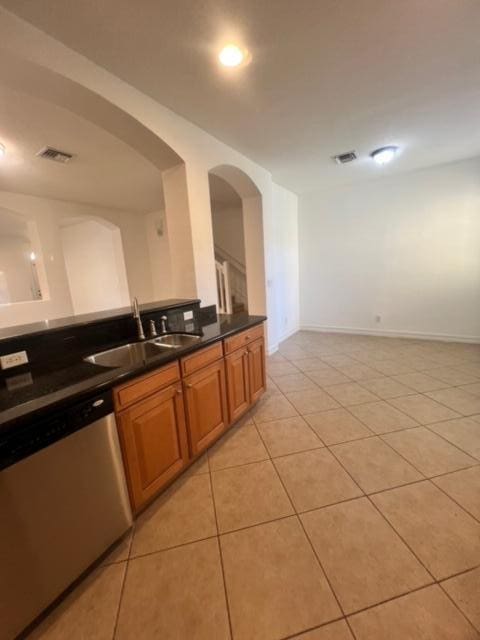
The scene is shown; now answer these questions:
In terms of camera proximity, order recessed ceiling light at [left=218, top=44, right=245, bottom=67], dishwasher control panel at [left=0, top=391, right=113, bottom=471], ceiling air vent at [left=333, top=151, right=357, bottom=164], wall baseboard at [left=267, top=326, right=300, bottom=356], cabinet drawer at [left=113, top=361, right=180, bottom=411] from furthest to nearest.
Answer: wall baseboard at [left=267, top=326, right=300, bottom=356], ceiling air vent at [left=333, top=151, right=357, bottom=164], recessed ceiling light at [left=218, top=44, right=245, bottom=67], cabinet drawer at [left=113, top=361, right=180, bottom=411], dishwasher control panel at [left=0, top=391, right=113, bottom=471]

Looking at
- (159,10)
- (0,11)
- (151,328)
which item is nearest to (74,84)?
(0,11)

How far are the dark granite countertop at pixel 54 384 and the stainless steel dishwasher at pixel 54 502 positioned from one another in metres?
0.05

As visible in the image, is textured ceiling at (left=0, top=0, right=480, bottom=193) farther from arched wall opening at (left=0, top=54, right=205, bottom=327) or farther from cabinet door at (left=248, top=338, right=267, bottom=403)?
cabinet door at (left=248, top=338, right=267, bottom=403)

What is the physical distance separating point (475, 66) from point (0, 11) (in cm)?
288

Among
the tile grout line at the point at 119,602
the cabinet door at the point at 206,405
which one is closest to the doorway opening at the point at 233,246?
the cabinet door at the point at 206,405

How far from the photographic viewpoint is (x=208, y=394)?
190 centimetres

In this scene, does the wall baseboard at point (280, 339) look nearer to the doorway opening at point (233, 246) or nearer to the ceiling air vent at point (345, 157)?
the doorway opening at point (233, 246)

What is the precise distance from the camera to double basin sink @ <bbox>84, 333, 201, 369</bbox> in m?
1.71

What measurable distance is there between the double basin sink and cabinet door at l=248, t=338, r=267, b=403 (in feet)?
2.07

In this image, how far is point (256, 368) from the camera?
2490mm

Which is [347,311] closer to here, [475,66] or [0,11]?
[475,66]

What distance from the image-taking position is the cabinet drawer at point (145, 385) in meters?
1.30

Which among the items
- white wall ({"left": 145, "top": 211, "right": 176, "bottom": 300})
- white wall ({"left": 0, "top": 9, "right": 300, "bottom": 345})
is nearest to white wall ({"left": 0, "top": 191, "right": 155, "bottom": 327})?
white wall ({"left": 145, "top": 211, "right": 176, "bottom": 300})

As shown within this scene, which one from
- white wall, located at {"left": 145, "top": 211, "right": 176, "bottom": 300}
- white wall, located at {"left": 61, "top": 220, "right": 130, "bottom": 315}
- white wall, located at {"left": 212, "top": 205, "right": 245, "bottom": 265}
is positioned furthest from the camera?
white wall, located at {"left": 61, "top": 220, "right": 130, "bottom": 315}
